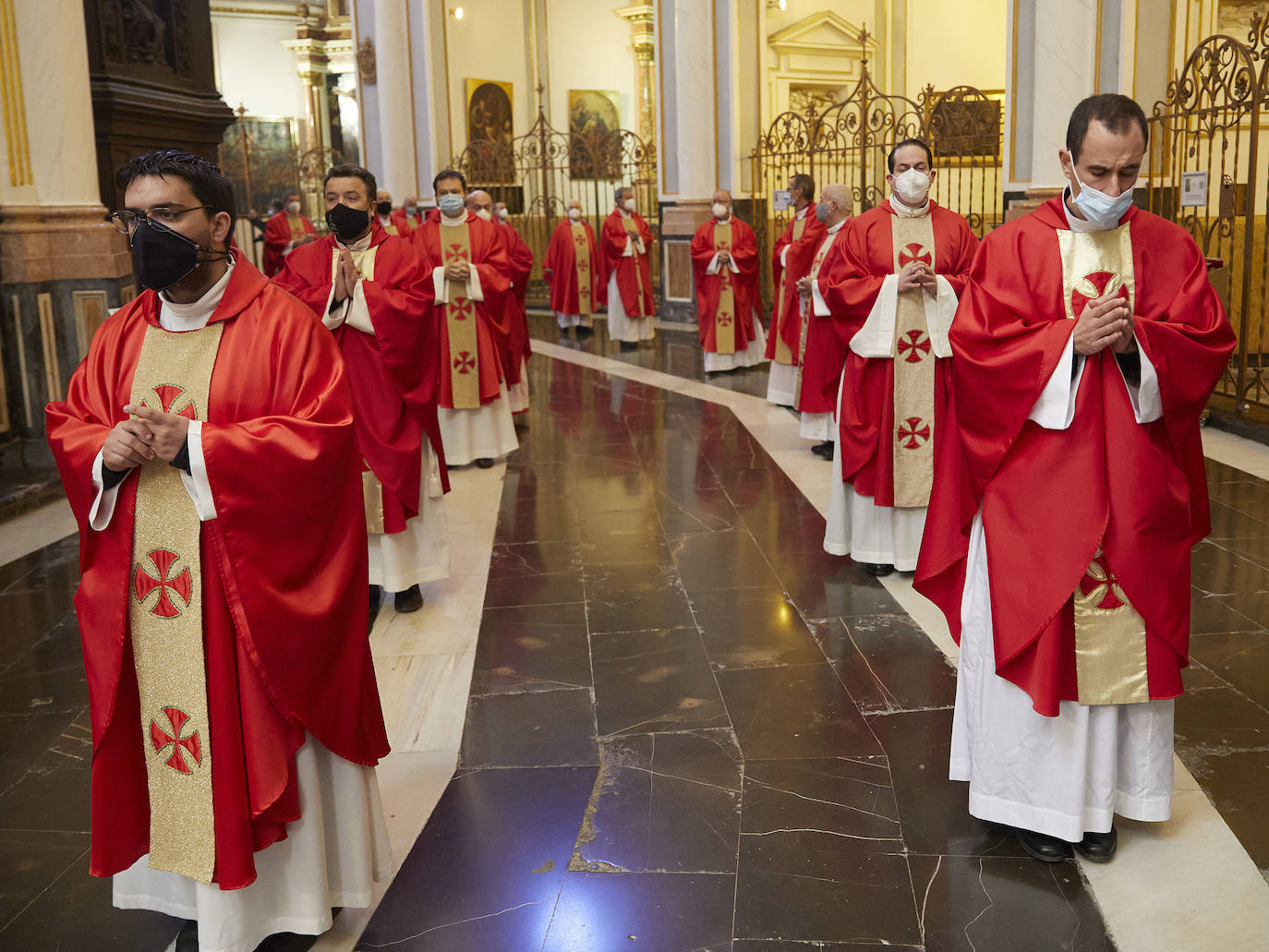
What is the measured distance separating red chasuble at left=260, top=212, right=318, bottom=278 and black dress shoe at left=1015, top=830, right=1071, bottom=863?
13.1 metres

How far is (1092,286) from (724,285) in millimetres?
9687

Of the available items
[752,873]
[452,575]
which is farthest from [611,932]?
[452,575]

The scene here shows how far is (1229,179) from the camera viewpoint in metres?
9.09

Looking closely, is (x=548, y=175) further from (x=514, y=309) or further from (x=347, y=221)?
(x=347, y=221)

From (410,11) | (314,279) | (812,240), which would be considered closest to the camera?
(314,279)

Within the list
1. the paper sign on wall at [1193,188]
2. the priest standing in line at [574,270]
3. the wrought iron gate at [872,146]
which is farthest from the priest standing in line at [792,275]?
the priest standing in line at [574,270]

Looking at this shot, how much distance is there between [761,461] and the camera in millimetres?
8367

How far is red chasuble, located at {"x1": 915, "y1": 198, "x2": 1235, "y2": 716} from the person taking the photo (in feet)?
9.89

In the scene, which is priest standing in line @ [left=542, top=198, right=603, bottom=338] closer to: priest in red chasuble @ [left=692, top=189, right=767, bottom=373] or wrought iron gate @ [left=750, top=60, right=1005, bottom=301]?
wrought iron gate @ [left=750, top=60, right=1005, bottom=301]

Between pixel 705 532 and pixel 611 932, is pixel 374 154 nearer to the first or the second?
pixel 705 532

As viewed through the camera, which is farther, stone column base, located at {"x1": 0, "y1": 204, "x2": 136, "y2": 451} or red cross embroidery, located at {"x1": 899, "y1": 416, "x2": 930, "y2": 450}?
stone column base, located at {"x1": 0, "y1": 204, "x2": 136, "y2": 451}

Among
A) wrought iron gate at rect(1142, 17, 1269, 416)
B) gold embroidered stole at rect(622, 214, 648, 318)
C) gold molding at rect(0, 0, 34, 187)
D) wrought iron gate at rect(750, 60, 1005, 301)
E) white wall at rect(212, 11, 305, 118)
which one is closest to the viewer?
gold molding at rect(0, 0, 34, 187)

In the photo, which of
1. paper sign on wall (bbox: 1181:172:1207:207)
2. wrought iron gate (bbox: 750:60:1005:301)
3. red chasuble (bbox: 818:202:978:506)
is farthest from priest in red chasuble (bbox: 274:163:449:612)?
wrought iron gate (bbox: 750:60:1005:301)

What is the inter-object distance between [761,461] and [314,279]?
397 centimetres
